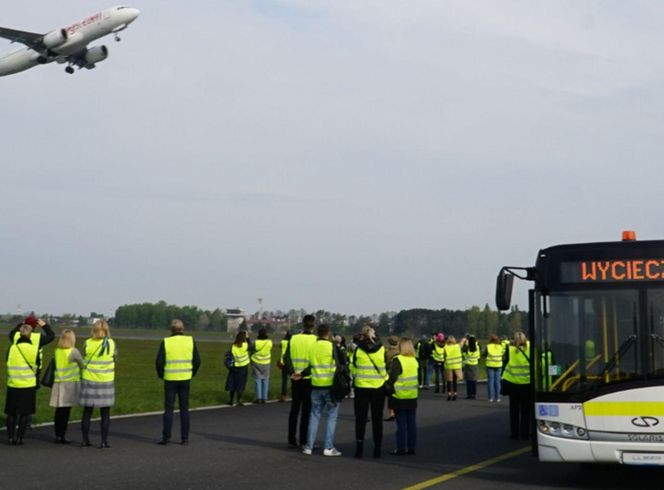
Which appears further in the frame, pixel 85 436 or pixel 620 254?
pixel 85 436

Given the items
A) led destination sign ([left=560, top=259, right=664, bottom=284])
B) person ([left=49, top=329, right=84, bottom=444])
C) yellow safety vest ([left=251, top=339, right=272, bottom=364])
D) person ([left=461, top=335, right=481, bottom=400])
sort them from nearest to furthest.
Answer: led destination sign ([left=560, top=259, right=664, bottom=284]) < person ([left=49, top=329, right=84, bottom=444]) < yellow safety vest ([left=251, top=339, right=272, bottom=364]) < person ([left=461, top=335, right=481, bottom=400])

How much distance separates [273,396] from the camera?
2595cm

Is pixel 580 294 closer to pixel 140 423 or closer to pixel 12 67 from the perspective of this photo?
pixel 140 423

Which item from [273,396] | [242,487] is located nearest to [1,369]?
[273,396]

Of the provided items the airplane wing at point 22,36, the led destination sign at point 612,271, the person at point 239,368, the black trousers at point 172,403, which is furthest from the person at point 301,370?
the airplane wing at point 22,36

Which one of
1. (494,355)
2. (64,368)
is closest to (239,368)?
(494,355)

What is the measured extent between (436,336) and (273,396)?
5.10 metres

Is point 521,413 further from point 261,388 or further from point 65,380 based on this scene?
point 261,388

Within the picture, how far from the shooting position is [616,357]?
10.5 m

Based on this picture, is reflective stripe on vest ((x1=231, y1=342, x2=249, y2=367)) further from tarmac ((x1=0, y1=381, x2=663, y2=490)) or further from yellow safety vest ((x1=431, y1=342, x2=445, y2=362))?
yellow safety vest ((x1=431, y1=342, x2=445, y2=362))

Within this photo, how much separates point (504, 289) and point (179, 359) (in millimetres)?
5463

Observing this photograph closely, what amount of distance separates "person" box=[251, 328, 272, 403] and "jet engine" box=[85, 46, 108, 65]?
111 ft

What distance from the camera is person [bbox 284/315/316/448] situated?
14258mm

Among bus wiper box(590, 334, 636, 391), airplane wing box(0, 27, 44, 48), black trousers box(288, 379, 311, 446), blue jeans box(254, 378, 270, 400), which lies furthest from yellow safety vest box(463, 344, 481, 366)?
airplane wing box(0, 27, 44, 48)
